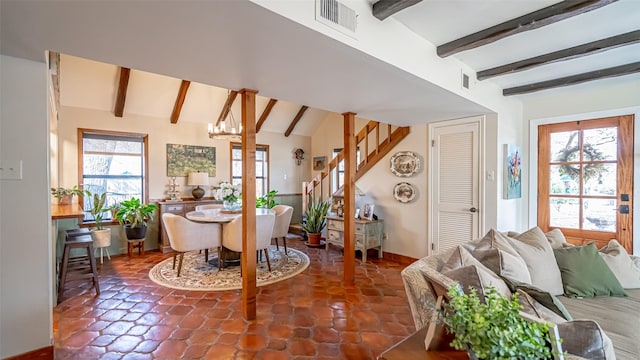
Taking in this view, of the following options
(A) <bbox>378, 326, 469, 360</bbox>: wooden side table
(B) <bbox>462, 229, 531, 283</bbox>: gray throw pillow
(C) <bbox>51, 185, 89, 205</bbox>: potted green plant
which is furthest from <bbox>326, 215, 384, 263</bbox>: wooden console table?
(C) <bbox>51, 185, 89, 205</bbox>: potted green plant

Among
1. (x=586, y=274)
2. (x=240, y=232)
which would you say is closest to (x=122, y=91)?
(x=240, y=232)

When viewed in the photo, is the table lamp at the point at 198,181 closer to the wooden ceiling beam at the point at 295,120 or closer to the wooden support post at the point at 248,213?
the wooden ceiling beam at the point at 295,120

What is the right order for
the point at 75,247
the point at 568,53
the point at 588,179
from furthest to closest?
the point at 588,179 < the point at 75,247 < the point at 568,53

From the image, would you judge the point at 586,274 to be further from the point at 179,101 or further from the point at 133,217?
the point at 179,101

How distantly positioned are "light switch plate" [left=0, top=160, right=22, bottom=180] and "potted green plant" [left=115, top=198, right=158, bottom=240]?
9.53 feet

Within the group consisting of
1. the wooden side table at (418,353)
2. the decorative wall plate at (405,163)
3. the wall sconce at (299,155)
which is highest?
the wall sconce at (299,155)

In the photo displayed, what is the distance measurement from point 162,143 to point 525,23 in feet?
18.1

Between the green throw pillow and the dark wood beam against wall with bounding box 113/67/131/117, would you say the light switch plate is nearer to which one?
the dark wood beam against wall with bounding box 113/67/131/117

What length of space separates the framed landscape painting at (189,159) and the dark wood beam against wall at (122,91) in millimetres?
948

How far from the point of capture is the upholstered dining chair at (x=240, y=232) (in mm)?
3674

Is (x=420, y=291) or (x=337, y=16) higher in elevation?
(x=337, y=16)

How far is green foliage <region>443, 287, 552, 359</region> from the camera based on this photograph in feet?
2.66

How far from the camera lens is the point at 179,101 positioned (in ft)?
16.9

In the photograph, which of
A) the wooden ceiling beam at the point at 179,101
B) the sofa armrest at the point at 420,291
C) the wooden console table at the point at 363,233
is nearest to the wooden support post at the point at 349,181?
the wooden console table at the point at 363,233
